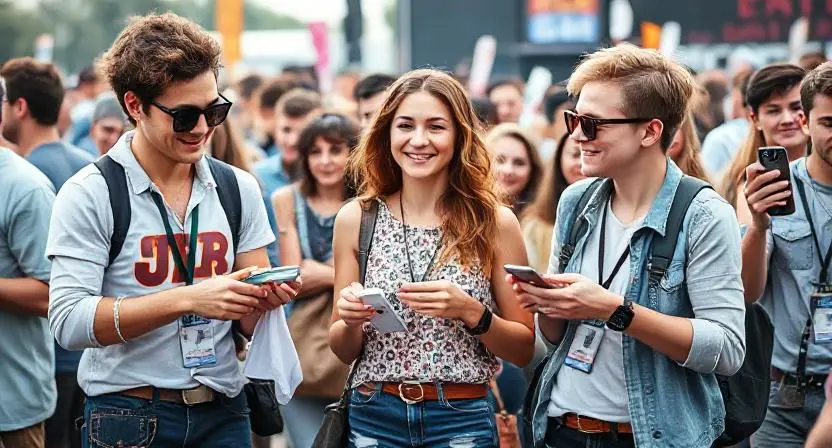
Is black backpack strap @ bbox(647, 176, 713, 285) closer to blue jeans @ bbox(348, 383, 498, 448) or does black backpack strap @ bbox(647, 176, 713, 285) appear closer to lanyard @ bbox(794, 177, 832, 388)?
blue jeans @ bbox(348, 383, 498, 448)

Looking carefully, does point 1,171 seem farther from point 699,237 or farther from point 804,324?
point 804,324

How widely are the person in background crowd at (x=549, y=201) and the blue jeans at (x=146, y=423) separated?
292 cm

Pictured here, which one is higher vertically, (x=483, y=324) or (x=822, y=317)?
(x=483, y=324)

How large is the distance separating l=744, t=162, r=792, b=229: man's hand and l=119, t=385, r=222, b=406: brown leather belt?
7.16ft

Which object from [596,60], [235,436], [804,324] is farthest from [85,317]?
[804,324]

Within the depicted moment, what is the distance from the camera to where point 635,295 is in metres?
4.08

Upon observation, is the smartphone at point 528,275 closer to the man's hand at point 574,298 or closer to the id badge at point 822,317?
the man's hand at point 574,298

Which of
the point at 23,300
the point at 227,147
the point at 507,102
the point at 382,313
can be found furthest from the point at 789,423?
the point at 507,102

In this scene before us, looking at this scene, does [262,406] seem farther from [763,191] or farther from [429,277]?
[763,191]

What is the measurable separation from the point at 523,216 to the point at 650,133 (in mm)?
3117

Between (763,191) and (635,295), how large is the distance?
0.91 meters

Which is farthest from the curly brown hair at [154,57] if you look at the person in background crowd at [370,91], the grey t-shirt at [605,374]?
the person in background crowd at [370,91]

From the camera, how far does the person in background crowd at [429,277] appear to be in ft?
14.3

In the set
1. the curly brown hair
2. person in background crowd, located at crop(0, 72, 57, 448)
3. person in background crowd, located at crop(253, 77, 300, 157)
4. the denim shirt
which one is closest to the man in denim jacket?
the denim shirt
